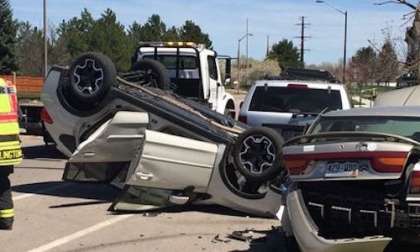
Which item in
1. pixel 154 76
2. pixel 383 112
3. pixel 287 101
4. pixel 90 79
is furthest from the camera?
pixel 154 76

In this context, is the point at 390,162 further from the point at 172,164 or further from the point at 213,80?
Result: the point at 213,80

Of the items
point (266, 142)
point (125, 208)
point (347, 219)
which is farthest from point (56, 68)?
point (347, 219)

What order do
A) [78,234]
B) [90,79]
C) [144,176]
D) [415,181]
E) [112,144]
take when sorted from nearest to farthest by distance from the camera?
1. [415,181]
2. [78,234]
3. [144,176]
4. [112,144]
5. [90,79]

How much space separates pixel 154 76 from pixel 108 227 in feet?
14.6

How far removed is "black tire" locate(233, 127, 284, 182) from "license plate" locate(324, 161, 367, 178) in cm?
299

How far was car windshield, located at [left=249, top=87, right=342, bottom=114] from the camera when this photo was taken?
1151cm

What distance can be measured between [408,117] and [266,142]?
2.63 metres

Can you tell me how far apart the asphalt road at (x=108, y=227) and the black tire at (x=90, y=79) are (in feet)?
4.65

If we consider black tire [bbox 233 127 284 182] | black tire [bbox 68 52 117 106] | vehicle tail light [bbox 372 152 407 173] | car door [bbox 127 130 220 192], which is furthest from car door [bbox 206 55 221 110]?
vehicle tail light [bbox 372 152 407 173]

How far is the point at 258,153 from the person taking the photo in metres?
9.35

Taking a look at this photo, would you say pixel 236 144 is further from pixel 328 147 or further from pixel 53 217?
pixel 328 147

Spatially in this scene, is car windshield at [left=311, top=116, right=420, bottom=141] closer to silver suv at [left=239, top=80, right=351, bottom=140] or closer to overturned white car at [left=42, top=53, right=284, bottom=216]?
overturned white car at [left=42, top=53, right=284, bottom=216]

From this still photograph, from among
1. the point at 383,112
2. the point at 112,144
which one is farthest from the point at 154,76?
the point at 383,112

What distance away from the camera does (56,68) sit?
10961 millimetres
